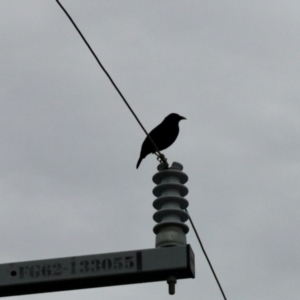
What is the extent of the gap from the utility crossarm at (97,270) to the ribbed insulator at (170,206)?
0.44ft

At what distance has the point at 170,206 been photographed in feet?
12.7

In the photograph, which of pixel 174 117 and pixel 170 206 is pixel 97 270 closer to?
pixel 170 206

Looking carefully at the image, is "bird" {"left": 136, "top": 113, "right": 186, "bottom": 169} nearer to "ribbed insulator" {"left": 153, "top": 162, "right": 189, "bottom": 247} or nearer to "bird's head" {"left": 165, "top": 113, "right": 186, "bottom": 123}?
"bird's head" {"left": 165, "top": 113, "right": 186, "bottom": 123}

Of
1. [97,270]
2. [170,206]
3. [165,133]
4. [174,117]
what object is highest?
Result: [174,117]

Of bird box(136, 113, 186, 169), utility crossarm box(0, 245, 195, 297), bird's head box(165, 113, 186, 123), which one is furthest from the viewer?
bird's head box(165, 113, 186, 123)

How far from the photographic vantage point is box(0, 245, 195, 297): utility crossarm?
353 cm

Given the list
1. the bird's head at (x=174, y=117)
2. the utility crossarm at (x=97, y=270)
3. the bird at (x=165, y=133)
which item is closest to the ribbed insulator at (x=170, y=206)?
the utility crossarm at (x=97, y=270)

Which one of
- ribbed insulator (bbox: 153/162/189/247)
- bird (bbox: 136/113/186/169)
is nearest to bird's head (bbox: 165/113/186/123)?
bird (bbox: 136/113/186/169)

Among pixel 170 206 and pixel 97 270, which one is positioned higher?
pixel 170 206

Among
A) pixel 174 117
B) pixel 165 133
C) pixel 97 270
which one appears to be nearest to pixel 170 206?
pixel 97 270

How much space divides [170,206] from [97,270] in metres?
0.55

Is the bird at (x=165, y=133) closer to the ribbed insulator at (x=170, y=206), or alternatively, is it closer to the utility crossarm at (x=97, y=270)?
the ribbed insulator at (x=170, y=206)

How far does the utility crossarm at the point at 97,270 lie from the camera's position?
Answer: 353 cm

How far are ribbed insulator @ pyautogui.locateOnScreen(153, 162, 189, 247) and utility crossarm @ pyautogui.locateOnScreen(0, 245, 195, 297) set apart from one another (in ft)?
0.44
